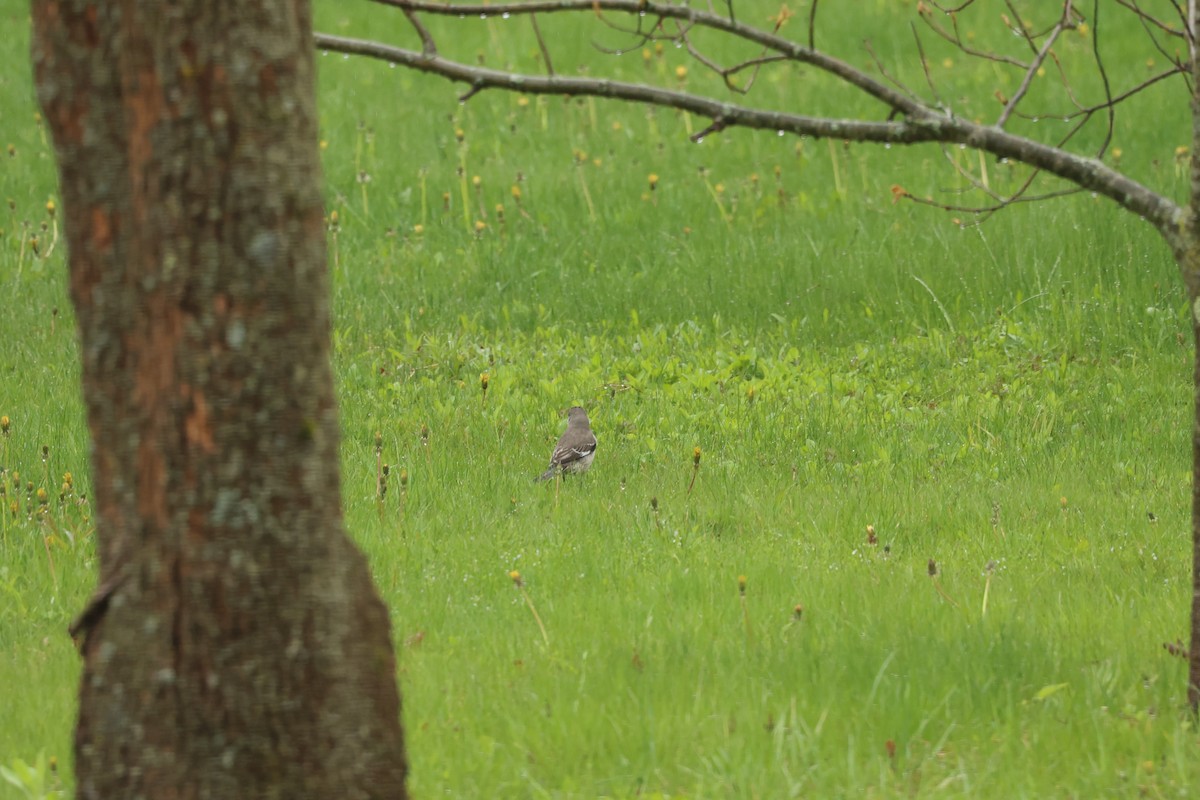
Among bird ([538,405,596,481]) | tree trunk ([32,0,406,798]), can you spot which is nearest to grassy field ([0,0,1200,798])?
bird ([538,405,596,481])

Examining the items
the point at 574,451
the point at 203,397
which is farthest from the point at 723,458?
→ the point at 203,397

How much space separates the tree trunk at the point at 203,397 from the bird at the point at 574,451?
3930mm

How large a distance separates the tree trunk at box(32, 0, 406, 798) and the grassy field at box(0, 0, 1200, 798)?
3.24 ft

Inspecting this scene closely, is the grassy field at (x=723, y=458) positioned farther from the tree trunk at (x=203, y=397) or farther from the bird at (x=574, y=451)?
the tree trunk at (x=203, y=397)

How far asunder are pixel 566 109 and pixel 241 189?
1124 centimetres

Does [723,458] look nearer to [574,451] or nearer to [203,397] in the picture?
[574,451]

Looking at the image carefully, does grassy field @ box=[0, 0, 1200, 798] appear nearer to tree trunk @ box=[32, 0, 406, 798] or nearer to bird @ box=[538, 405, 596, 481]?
bird @ box=[538, 405, 596, 481]

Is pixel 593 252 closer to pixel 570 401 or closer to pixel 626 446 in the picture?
pixel 570 401

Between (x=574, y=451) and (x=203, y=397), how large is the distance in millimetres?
4335

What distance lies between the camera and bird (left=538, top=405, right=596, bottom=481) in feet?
23.2

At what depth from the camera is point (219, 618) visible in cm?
298

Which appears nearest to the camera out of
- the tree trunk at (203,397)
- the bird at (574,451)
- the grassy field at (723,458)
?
the tree trunk at (203,397)

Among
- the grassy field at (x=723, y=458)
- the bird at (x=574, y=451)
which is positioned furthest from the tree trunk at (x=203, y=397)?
the bird at (x=574, y=451)

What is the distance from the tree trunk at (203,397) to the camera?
284 centimetres
